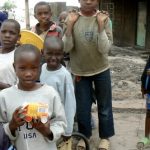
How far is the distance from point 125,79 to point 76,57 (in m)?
4.67

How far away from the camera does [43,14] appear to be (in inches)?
157

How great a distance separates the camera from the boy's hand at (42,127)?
2310 millimetres

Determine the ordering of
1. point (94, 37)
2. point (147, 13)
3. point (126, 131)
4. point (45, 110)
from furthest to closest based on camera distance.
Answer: point (147, 13)
point (126, 131)
point (94, 37)
point (45, 110)

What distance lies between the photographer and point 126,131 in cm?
511

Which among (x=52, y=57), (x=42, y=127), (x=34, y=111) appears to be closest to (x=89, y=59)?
(x=52, y=57)

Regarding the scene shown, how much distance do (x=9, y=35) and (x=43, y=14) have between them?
0.96 meters

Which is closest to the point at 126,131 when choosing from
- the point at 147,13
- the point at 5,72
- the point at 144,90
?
the point at 144,90

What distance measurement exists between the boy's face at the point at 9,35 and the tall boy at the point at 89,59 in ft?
2.50

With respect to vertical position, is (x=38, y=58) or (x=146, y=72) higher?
(x=38, y=58)

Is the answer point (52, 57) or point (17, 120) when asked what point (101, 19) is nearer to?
point (52, 57)

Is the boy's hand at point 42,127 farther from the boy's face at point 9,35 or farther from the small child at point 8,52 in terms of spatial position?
the boy's face at point 9,35

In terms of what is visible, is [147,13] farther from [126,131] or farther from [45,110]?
[45,110]

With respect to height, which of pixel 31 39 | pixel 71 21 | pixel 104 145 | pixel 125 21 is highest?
pixel 71 21

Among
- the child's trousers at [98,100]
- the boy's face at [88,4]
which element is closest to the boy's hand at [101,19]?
the boy's face at [88,4]
